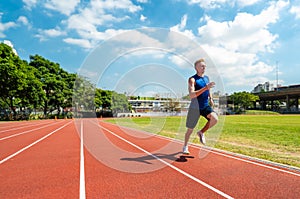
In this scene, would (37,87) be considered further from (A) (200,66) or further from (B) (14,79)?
(A) (200,66)

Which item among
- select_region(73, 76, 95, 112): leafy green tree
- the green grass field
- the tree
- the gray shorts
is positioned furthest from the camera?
the tree

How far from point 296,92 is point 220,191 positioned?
Answer: 68646 millimetres

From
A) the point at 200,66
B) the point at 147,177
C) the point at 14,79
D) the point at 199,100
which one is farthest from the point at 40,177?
the point at 14,79

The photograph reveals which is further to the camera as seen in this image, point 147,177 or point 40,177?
point 40,177

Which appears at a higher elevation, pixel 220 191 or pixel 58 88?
pixel 58 88

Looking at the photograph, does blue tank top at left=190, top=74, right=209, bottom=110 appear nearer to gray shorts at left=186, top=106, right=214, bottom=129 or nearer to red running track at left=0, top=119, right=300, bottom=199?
gray shorts at left=186, top=106, right=214, bottom=129

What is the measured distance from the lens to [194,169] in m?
4.72

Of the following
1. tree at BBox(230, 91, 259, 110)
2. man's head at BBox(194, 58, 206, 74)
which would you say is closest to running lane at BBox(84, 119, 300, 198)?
man's head at BBox(194, 58, 206, 74)

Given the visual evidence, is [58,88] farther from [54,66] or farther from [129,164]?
[129,164]

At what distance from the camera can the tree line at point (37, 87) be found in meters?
30.1

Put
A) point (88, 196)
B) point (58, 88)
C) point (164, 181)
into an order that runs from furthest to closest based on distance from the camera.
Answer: point (58, 88)
point (164, 181)
point (88, 196)

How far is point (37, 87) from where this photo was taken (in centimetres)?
3675

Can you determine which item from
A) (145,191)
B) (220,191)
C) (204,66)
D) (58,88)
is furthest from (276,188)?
(58,88)

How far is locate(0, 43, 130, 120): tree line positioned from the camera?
98.7 feet
